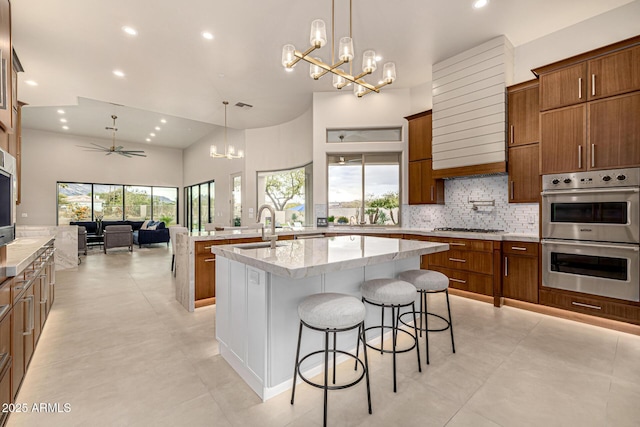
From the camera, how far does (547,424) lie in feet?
5.17

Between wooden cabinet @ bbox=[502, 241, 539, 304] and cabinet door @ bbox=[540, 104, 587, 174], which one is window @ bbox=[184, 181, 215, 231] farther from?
cabinet door @ bbox=[540, 104, 587, 174]

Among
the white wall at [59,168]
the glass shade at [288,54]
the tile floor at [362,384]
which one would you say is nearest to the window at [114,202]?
the white wall at [59,168]

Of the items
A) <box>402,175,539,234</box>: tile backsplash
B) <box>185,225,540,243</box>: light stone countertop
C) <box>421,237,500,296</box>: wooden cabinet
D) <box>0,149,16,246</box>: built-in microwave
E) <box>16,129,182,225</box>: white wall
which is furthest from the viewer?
<box>16,129,182,225</box>: white wall

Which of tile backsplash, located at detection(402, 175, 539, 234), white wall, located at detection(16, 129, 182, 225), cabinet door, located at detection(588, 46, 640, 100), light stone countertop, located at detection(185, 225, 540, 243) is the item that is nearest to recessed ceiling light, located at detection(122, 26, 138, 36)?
light stone countertop, located at detection(185, 225, 540, 243)

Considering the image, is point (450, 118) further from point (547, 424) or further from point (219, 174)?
point (219, 174)

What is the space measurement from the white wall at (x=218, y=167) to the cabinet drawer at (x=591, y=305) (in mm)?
7003

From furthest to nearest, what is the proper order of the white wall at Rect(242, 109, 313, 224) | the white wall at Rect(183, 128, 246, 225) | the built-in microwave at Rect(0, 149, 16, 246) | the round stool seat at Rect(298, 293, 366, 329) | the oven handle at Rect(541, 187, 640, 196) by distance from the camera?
the white wall at Rect(183, 128, 246, 225), the white wall at Rect(242, 109, 313, 224), the oven handle at Rect(541, 187, 640, 196), the built-in microwave at Rect(0, 149, 16, 246), the round stool seat at Rect(298, 293, 366, 329)

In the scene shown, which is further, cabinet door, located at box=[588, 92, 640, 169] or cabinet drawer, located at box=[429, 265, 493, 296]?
cabinet drawer, located at box=[429, 265, 493, 296]

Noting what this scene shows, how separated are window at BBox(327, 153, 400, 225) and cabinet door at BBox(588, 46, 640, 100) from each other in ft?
8.70

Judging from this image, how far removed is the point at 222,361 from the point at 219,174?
7.71m

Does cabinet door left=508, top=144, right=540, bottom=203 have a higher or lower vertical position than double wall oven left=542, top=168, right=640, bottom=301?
higher

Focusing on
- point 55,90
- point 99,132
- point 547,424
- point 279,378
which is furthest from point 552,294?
point 99,132

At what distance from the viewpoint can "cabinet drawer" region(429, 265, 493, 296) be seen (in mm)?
3609

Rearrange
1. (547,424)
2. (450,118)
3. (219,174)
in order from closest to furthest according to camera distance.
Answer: (547,424) < (450,118) < (219,174)
